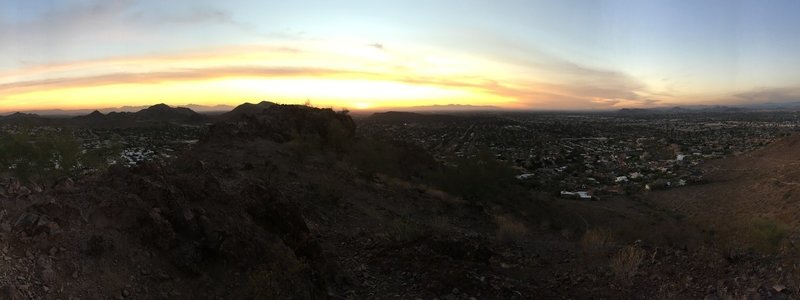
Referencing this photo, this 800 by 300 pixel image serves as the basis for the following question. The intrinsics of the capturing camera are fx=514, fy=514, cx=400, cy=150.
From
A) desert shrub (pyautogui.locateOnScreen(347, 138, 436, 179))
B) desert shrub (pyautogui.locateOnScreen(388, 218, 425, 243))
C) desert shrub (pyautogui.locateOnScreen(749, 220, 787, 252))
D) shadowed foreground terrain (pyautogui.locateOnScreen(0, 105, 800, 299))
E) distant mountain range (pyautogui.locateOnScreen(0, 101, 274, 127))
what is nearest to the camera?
shadowed foreground terrain (pyautogui.locateOnScreen(0, 105, 800, 299))

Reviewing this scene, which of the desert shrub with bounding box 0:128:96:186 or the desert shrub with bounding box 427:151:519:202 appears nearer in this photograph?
the desert shrub with bounding box 0:128:96:186

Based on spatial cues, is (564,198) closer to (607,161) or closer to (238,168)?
(238,168)

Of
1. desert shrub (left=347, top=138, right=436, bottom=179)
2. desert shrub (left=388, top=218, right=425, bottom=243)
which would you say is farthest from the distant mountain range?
desert shrub (left=388, top=218, right=425, bottom=243)

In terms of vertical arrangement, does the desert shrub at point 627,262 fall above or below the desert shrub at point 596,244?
above

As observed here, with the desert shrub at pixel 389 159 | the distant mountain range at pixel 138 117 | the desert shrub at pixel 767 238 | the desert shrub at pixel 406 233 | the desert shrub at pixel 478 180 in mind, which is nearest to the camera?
the desert shrub at pixel 767 238

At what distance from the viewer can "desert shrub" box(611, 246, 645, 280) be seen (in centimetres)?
1017

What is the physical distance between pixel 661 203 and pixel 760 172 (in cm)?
1306

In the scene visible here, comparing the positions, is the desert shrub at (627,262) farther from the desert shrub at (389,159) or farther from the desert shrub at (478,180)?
the desert shrub at (389,159)

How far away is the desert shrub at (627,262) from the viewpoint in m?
10.2

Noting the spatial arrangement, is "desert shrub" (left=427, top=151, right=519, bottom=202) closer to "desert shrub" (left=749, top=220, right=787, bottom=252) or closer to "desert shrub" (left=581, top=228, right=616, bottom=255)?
"desert shrub" (left=581, top=228, right=616, bottom=255)

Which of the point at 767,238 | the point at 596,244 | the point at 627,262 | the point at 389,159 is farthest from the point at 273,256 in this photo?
the point at 389,159

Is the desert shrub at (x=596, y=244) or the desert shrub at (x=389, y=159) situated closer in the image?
the desert shrub at (x=596, y=244)

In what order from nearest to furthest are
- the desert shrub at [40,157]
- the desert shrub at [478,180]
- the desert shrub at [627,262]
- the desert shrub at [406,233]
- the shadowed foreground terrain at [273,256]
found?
the shadowed foreground terrain at [273,256], the desert shrub at [627,262], the desert shrub at [406,233], the desert shrub at [40,157], the desert shrub at [478,180]

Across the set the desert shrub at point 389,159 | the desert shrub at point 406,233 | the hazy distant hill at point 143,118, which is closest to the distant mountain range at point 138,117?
the hazy distant hill at point 143,118
